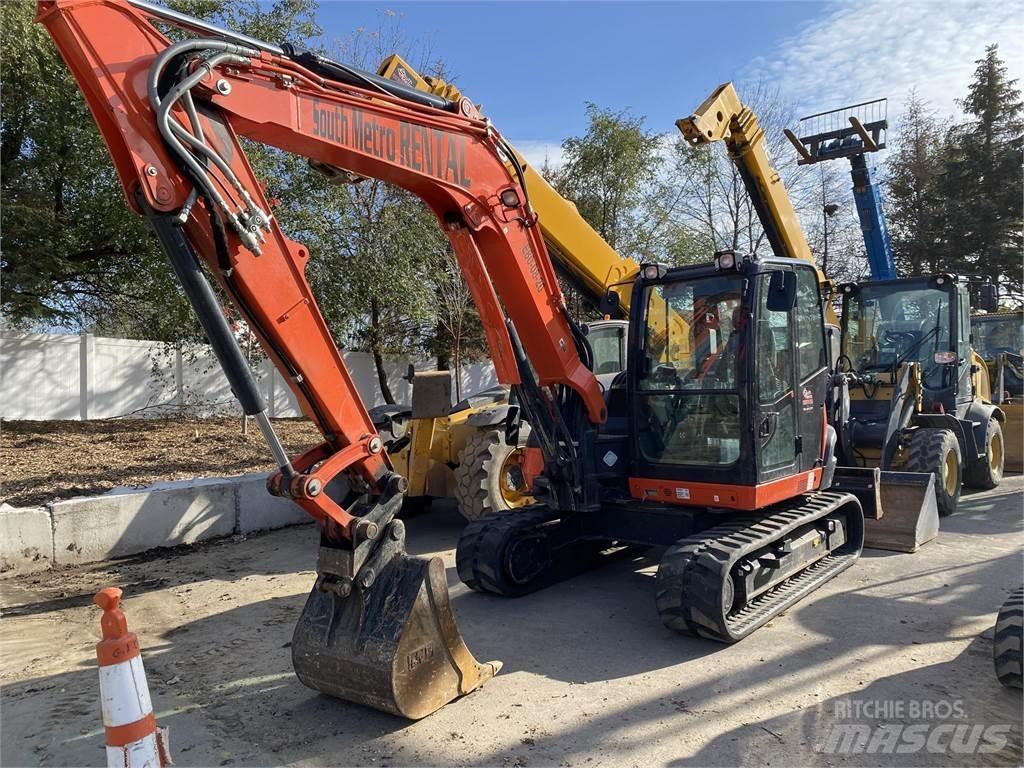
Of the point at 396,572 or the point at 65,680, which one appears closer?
the point at 396,572

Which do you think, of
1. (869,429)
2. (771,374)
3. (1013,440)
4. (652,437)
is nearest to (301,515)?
(652,437)

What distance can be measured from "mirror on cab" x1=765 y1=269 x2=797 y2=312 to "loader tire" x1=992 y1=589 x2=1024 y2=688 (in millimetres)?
2182

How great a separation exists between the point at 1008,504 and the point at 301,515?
323 inches

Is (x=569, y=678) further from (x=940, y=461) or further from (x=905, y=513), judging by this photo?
(x=940, y=461)

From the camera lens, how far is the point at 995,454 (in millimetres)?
9773

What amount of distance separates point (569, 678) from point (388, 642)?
1223mm

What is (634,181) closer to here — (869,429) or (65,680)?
(869,429)

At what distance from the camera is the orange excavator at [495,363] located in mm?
3266

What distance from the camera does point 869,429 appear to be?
8.32 meters

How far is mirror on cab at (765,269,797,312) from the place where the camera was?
16.7 feet

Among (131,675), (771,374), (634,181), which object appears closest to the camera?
(131,675)

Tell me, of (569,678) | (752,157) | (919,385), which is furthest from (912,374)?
(569,678)

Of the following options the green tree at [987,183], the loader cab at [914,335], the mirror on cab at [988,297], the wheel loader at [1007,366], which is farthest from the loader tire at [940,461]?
the green tree at [987,183]

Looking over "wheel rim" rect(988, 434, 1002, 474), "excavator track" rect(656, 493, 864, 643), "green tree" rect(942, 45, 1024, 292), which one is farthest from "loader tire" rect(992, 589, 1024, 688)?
"green tree" rect(942, 45, 1024, 292)
